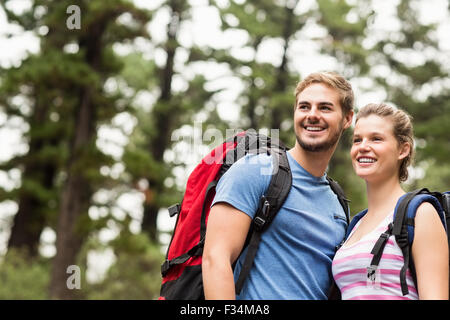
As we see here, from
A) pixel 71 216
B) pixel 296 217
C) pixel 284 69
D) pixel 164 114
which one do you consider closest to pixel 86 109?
pixel 71 216

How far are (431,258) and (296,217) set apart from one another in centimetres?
74

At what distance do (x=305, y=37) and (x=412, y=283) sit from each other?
14743 mm

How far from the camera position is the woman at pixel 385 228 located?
92.0 inches

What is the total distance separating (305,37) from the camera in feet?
54.0

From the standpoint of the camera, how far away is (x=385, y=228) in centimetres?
261

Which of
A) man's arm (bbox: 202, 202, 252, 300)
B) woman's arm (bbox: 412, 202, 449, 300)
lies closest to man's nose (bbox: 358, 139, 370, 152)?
woman's arm (bbox: 412, 202, 449, 300)

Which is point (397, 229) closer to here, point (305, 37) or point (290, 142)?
point (290, 142)

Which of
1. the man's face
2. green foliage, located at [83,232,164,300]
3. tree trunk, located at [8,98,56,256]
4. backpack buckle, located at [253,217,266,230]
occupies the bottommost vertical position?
backpack buckle, located at [253,217,266,230]

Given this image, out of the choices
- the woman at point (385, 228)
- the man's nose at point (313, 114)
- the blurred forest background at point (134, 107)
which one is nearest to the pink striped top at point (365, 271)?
the woman at point (385, 228)

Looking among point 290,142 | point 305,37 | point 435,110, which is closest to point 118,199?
point 290,142

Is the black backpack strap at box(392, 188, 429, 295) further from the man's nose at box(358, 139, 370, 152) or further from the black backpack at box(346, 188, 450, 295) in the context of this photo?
the man's nose at box(358, 139, 370, 152)

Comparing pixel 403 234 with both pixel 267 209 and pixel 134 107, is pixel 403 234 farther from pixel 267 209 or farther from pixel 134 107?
pixel 134 107

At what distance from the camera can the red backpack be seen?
9.08ft

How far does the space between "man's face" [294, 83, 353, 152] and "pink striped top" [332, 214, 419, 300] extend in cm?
58
